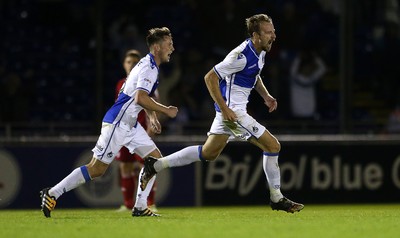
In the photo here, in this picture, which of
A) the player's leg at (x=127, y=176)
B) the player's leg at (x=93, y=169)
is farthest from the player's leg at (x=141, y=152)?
the player's leg at (x=127, y=176)

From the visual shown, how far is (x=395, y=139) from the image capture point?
1670 cm

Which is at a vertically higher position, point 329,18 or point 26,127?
point 329,18

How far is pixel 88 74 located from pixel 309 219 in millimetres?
10449

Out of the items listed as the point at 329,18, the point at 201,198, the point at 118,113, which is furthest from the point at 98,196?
the point at 329,18

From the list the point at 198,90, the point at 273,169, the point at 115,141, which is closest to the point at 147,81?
the point at 115,141

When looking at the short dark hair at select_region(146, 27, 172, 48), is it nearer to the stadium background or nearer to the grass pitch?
the grass pitch

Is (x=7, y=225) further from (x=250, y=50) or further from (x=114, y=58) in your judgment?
(x=114, y=58)

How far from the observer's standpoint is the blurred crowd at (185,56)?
64.2ft

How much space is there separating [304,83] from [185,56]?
252 cm

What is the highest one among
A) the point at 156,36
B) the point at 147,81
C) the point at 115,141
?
the point at 156,36

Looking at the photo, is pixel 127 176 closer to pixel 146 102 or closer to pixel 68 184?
pixel 68 184

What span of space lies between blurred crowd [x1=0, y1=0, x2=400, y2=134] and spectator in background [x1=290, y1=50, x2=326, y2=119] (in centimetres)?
2

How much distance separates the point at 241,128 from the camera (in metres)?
11.4

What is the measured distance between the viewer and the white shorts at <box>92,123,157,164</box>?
1122cm
